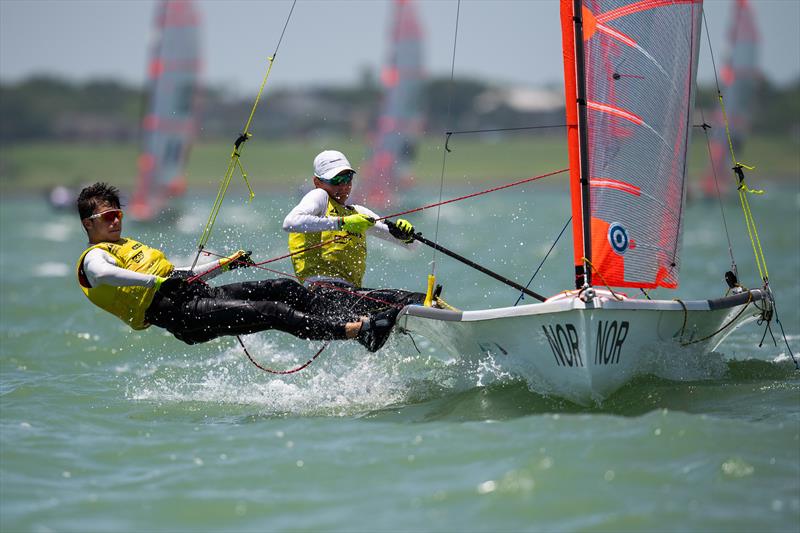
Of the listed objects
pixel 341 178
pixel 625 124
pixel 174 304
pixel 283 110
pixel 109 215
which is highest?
pixel 283 110

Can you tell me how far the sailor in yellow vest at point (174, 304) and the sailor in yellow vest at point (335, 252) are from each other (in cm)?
17

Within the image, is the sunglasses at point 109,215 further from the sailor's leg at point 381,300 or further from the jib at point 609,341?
the jib at point 609,341

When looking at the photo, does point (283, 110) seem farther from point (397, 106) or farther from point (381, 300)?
point (381, 300)

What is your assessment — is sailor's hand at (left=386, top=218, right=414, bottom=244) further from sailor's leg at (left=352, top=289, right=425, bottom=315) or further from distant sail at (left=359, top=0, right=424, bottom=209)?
distant sail at (left=359, top=0, right=424, bottom=209)

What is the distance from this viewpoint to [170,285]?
5754 mm

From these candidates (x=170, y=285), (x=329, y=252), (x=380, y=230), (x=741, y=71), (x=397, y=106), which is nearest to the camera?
(x=170, y=285)

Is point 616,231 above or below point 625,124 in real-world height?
below

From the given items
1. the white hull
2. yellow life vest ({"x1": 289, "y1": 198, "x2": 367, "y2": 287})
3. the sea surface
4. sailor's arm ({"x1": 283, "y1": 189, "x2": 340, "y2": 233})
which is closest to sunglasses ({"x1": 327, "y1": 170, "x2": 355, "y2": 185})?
yellow life vest ({"x1": 289, "y1": 198, "x2": 367, "y2": 287})

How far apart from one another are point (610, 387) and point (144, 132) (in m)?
17.6

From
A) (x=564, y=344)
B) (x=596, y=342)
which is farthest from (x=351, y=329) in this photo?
(x=596, y=342)

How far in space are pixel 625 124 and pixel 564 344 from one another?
4.76ft

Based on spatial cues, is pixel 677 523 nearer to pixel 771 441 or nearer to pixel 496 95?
pixel 771 441

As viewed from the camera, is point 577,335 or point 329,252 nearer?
point 577,335

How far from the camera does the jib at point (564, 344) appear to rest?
525cm
